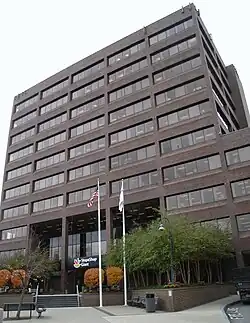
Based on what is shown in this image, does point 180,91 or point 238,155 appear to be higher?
point 180,91

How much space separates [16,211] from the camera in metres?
58.7

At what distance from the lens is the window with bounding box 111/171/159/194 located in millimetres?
43688

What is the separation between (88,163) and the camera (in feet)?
168

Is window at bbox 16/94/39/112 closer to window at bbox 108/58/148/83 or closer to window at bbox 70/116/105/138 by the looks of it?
window at bbox 70/116/105/138

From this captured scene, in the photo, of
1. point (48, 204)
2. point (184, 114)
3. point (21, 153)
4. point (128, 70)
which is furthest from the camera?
point (21, 153)

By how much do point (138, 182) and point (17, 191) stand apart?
2614 cm

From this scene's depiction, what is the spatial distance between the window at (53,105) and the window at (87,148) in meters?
10.7

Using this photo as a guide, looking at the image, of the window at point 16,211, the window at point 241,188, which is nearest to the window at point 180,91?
the window at point 241,188

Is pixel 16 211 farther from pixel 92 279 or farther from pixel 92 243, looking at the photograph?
pixel 92 279

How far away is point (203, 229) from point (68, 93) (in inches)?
1461

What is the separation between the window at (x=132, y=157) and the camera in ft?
149

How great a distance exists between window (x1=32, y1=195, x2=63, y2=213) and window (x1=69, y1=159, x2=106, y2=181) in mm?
3876

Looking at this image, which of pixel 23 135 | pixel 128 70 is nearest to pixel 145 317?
pixel 128 70

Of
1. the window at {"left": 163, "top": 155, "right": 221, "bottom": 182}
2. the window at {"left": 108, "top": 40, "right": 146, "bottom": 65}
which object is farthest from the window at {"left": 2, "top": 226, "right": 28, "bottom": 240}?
the window at {"left": 108, "top": 40, "right": 146, "bottom": 65}
